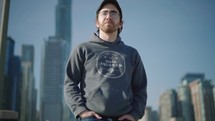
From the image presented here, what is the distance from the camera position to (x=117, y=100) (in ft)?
9.44

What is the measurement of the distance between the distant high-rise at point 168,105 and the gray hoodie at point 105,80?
130599 mm

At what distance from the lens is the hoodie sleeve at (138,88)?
3010mm

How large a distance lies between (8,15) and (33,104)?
418ft

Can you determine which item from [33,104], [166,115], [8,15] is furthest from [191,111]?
[8,15]

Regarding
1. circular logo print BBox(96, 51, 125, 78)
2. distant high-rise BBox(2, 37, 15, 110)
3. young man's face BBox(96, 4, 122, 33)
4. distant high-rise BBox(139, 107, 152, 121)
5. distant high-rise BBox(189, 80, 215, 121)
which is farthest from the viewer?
distant high-rise BBox(139, 107, 152, 121)

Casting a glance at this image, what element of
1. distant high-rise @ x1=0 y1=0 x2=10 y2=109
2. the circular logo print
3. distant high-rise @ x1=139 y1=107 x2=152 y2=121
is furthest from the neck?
distant high-rise @ x1=139 y1=107 x2=152 y2=121

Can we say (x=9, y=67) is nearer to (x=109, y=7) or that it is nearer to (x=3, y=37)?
(x=3, y=37)

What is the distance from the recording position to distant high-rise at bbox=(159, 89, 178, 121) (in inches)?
5266

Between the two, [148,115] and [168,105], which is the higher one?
[168,105]

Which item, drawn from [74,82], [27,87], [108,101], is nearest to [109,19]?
[74,82]

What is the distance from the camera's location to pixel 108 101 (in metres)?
2.86

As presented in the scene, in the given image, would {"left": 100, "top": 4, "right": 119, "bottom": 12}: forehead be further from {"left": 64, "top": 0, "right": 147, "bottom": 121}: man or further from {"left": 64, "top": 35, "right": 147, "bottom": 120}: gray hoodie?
{"left": 64, "top": 35, "right": 147, "bottom": 120}: gray hoodie

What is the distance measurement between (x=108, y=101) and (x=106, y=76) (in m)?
0.23

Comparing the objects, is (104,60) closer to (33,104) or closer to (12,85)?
(12,85)
